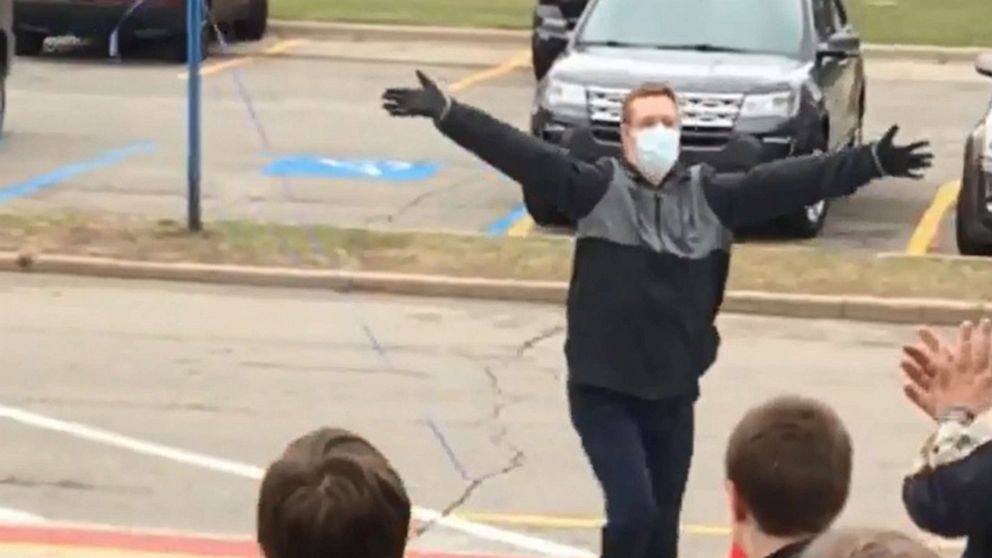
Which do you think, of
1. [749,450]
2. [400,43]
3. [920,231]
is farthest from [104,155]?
[749,450]

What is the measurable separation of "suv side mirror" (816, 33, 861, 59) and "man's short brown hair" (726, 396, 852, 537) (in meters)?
11.9

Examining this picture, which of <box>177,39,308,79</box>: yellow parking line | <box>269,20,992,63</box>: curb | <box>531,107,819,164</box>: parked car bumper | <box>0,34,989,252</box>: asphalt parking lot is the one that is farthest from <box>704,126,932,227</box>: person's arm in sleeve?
<box>269,20,992,63</box>: curb

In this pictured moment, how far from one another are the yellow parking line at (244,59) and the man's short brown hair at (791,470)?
20433 mm

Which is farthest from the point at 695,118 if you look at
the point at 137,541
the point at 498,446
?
the point at 137,541

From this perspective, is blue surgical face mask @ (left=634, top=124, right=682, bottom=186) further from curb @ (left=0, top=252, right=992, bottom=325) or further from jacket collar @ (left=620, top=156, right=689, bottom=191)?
curb @ (left=0, top=252, right=992, bottom=325)

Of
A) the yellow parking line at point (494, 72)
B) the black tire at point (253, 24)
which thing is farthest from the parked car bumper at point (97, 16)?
the yellow parking line at point (494, 72)

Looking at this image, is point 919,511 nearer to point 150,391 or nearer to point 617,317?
point 617,317

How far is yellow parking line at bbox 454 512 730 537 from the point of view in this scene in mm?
8109

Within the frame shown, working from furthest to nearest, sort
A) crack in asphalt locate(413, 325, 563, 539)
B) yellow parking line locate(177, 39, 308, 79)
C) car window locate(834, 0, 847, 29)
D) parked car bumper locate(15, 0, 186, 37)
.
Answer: yellow parking line locate(177, 39, 308, 79)
parked car bumper locate(15, 0, 186, 37)
car window locate(834, 0, 847, 29)
crack in asphalt locate(413, 325, 563, 539)

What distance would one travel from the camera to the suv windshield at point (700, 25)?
15812 mm

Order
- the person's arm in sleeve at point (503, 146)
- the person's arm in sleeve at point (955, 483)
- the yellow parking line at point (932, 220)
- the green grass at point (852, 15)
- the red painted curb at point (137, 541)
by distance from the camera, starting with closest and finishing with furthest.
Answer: the person's arm in sleeve at point (955, 483)
the person's arm in sleeve at point (503, 146)
the red painted curb at point (137, 541)
the yellow parking line at point (932, 220)
the green grass at point (852, 15)

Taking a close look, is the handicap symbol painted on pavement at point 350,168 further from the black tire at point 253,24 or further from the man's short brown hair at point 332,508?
the man's short brown hair at point 332,508

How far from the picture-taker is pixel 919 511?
3.86 metres

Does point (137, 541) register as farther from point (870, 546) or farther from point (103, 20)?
point (103, 20)
